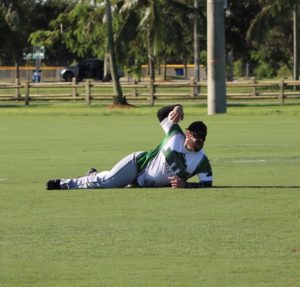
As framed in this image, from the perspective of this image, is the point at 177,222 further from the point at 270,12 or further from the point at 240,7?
the point at 240,7

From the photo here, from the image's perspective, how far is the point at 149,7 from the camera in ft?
192

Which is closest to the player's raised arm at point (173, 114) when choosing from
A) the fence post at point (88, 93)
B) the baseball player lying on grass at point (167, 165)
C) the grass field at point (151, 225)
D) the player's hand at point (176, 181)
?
Result: the baseball player lying on grass at point (167, 165)

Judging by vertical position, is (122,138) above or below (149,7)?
below

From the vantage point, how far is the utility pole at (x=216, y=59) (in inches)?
1597

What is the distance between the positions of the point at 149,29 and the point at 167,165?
4194 cm

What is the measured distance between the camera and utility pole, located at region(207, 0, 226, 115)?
40.6 metres

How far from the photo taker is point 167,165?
14336mm

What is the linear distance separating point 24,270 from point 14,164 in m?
10.0

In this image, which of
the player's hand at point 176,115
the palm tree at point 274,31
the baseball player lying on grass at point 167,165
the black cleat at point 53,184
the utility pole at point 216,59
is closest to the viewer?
the baseball player lying on grass at point 167,165

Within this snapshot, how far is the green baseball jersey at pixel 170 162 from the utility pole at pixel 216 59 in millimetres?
25926

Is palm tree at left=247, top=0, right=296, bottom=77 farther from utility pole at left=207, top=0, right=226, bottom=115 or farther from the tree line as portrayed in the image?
utility pole at left=207, top=0, right=226, bottom=115

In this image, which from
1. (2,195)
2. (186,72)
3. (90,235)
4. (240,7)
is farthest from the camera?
(186,72)

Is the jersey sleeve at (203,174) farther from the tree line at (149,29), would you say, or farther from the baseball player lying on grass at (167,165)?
the tree line at (149,29)

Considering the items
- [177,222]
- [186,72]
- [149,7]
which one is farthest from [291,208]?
[186,72]
